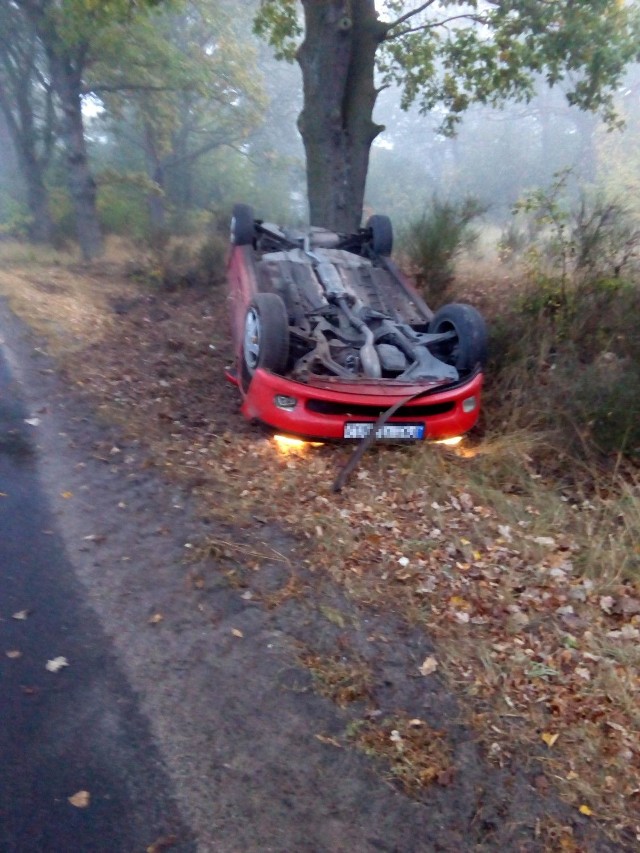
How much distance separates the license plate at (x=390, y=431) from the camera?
227 inches

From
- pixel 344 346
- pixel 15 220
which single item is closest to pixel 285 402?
pixel 344 346

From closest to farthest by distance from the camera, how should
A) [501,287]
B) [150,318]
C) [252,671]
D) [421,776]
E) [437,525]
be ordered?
[421,776] → [252,671] → [437,525] → [501,287] → [150,318]

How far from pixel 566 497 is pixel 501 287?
4.53 meters

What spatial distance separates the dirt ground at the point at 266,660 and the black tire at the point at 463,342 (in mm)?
1463

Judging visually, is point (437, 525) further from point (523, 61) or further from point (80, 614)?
point (523, 61)

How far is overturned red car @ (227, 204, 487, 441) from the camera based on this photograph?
227 inches

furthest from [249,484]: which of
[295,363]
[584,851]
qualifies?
[584,851]

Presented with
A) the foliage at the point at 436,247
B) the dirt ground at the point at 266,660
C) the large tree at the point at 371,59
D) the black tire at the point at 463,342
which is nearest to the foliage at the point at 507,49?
the large tree at the point at 371,59

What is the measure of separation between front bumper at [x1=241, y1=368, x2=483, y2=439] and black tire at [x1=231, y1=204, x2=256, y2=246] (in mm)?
2766

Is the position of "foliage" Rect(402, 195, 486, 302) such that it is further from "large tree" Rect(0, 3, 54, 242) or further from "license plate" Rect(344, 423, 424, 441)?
"large tree" Rect(0, 3, 54, 242)

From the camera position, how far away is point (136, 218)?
19.7 meters

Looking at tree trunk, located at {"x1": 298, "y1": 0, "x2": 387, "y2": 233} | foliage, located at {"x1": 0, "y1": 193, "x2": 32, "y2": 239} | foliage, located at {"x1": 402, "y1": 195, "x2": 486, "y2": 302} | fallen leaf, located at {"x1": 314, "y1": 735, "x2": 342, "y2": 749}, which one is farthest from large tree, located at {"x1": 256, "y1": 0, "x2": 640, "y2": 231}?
foliage, located at {"x1": 0, "y1": 193, "x2": 32, "y2": 239}

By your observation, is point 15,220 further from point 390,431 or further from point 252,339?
point 390,431

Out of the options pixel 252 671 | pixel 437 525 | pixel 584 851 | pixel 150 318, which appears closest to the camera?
pixel 584 851
